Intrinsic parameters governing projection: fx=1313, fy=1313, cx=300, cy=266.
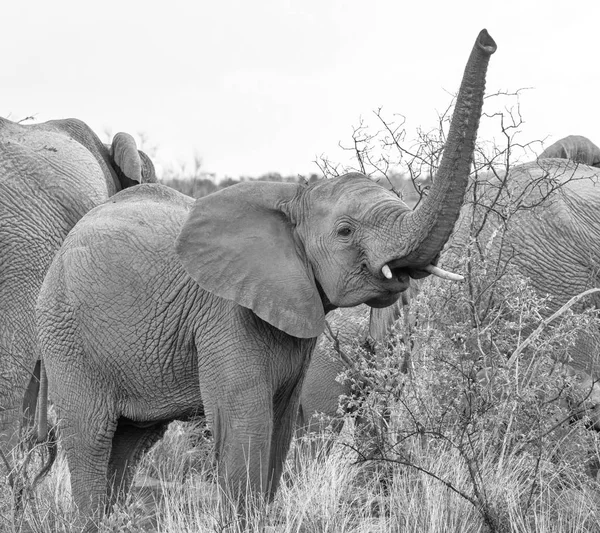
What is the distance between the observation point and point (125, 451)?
646 cm

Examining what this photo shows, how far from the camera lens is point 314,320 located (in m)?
5.21

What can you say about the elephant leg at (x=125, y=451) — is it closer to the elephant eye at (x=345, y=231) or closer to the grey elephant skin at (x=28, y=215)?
the grey elephant skin at (x=28, y=215)

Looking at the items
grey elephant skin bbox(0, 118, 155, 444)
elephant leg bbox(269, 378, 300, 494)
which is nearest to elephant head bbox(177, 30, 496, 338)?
elephant leg bbox(269, 378, 300, 494)

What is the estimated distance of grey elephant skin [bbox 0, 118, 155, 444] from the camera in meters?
7.74

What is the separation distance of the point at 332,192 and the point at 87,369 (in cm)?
150

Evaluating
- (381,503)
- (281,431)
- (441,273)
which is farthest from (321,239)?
(381,503)

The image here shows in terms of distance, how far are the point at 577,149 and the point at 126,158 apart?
3374 mm

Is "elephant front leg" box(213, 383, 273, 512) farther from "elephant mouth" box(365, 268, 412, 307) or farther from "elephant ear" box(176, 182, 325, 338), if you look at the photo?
Answer: "elephant mouth" box(365, 268, 412, 307)

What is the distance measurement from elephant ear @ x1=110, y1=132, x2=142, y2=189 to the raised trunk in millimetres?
5414

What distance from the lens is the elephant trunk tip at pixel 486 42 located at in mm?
4559

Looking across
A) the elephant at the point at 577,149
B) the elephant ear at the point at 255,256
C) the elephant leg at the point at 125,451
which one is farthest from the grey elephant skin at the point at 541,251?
the elephant ear at the point at 255,256

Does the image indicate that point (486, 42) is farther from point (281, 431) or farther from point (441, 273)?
point (281, 431)

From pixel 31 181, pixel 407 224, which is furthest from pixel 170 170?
pixel 407 224

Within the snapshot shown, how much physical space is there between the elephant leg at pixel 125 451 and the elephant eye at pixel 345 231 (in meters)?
1.72
